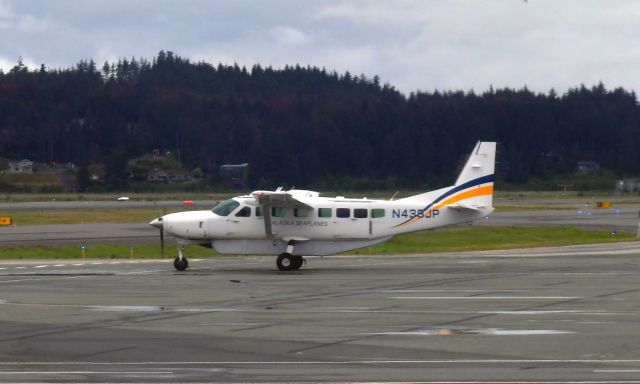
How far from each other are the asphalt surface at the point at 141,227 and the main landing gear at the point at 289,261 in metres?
17.5

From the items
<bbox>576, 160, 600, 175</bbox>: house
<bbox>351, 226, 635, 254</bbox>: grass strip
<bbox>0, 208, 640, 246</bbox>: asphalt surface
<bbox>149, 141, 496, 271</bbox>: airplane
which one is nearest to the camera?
<bbox>149, 141, 496, 271</bbox>: airplane

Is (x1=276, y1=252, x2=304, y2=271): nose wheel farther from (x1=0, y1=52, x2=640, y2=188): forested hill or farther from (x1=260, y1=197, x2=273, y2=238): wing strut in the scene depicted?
(x1=0, y1=52, x2=640, y2=188): forested hill

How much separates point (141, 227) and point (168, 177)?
232ft

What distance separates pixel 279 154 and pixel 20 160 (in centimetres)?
6401

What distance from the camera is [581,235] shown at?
171 feet

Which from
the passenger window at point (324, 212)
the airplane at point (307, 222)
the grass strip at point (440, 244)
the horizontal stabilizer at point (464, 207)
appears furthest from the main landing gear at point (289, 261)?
the grass strip at point (440, 244)

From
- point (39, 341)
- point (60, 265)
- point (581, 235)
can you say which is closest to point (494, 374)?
point (39, 341)

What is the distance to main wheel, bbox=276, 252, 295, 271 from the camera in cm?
3184

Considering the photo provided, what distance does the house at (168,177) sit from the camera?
12612 centimetres

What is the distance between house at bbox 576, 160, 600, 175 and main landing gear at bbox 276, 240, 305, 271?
98.3 meters

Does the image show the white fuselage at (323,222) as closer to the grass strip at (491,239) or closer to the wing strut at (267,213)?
the wing strut at (267,213)

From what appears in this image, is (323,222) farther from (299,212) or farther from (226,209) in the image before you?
(226,209)

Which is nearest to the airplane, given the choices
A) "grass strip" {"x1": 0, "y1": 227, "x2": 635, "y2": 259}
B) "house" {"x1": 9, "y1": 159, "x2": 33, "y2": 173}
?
"grass strip" {"x1": 0, "y1": 227, "x2": 635, "y2": 259}

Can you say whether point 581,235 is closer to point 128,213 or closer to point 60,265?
point 60,265
